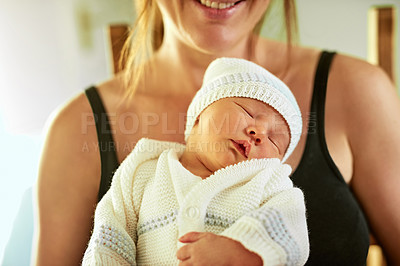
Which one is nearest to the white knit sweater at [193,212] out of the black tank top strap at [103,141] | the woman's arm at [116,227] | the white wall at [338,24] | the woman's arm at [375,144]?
the woman's arm at [116,227]

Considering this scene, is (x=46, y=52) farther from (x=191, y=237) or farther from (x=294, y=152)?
(x=191, y=237)

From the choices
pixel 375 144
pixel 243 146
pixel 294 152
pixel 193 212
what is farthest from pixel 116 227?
pixel 375 144

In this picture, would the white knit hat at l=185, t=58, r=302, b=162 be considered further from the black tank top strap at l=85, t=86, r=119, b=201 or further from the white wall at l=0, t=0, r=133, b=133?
the white wall at l=0, t=0, r=133, b=133

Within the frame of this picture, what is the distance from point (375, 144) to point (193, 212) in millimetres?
452

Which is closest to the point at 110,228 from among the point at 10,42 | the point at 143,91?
the point at 143,91

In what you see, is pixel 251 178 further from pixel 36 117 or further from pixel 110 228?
pixel 36 117

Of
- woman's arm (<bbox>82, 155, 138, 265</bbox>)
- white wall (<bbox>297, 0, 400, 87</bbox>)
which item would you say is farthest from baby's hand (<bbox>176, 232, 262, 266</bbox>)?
white wall (<bbox>297, 0, 400, 87</bbox>)

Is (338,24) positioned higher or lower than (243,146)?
higher

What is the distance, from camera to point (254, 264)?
52 cm

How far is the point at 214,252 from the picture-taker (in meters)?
0.52

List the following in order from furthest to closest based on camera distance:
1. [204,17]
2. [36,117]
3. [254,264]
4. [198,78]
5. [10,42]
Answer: [36,117], [10,42], [198,78], [204,17], [254,264]

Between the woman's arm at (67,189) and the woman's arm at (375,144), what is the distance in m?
0.53

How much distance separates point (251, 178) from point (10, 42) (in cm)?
148

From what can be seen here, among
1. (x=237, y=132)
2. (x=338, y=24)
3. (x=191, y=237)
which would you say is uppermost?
(x=338, y=24)
